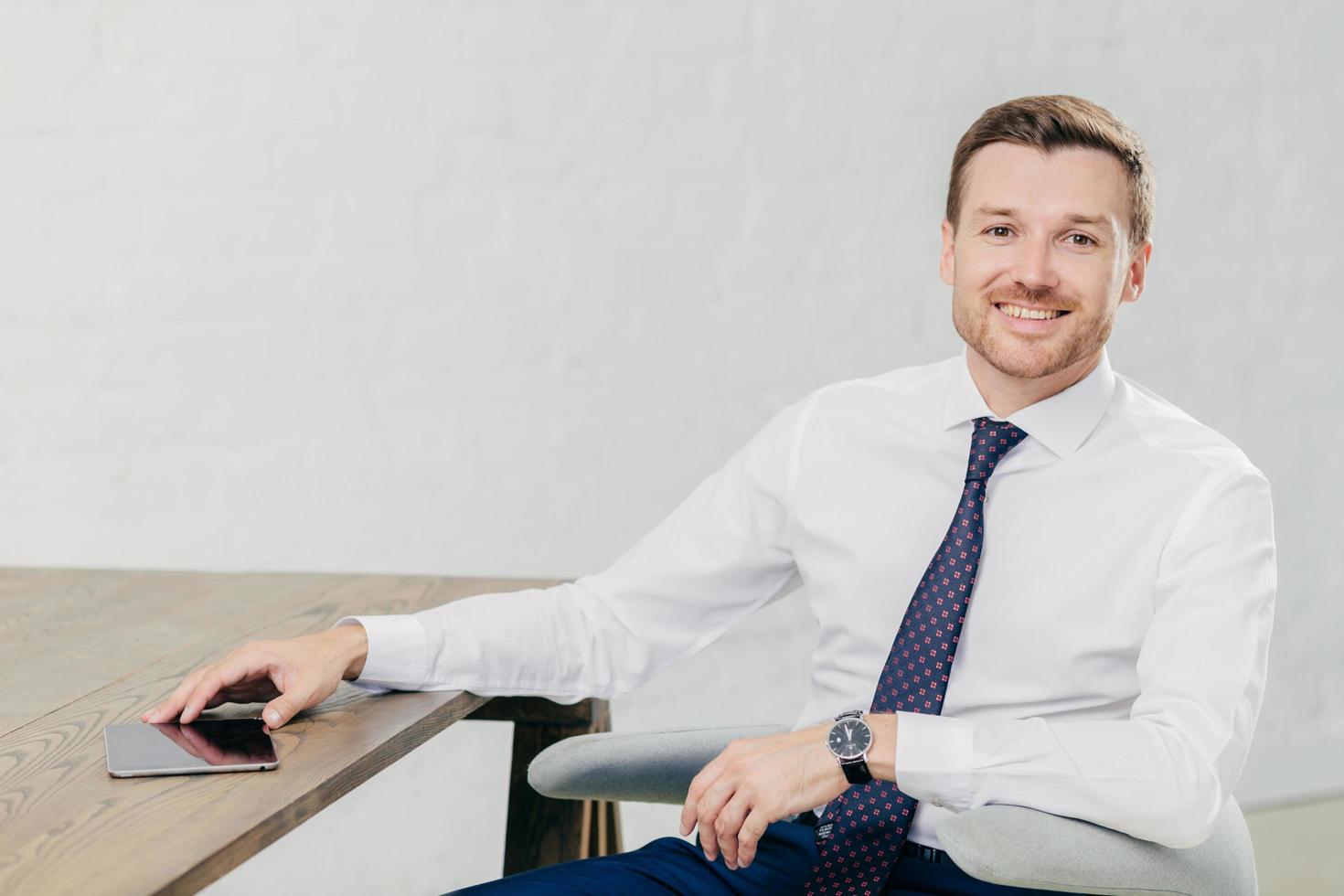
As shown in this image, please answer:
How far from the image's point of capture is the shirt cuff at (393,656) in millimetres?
1383

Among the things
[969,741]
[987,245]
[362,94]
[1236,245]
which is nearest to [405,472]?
[362,94]

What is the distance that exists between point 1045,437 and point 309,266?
1.39m

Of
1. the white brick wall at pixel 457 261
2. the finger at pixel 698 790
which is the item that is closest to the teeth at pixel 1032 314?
the finger at pixel 698 790

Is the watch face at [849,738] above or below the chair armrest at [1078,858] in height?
above

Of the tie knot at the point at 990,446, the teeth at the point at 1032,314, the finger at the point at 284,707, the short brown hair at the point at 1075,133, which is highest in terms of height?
the short brown hair at the point at 1075,133

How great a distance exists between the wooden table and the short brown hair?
0.78 metres

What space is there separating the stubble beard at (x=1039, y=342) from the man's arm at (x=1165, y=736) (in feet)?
0.75

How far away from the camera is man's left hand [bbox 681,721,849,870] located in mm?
1182

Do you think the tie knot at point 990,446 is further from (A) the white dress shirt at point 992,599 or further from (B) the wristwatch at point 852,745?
(B) the wristwatch at point 852,745

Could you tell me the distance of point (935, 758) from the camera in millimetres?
1182

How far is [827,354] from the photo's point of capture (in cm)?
257

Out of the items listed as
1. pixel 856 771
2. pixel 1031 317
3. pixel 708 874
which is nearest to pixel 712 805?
pixel 856 771

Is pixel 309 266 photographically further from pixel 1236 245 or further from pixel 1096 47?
pixel 1236 245

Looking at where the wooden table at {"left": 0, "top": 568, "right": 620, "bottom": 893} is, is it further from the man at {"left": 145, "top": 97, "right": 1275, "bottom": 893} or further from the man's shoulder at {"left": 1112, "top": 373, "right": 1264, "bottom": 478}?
the man's shoulder at {"left": 1112, "top": 373, "right": 1264, "bottom": 478}
